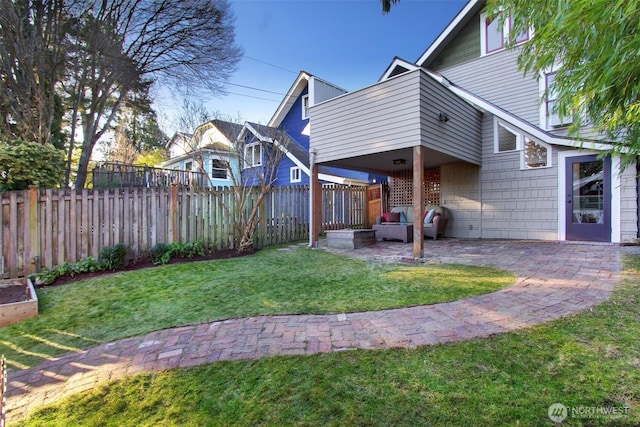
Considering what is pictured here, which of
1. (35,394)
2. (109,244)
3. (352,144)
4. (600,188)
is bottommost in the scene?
(35,394)

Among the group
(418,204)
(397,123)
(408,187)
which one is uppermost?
(397,123)

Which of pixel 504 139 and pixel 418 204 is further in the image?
pixel 504 139

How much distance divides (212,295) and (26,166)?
4.39m

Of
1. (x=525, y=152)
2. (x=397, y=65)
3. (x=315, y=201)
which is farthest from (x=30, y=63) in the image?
(x=525, y=152)

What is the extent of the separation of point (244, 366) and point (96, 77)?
14160mm

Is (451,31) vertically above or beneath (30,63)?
above

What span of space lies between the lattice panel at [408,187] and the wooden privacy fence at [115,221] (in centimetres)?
464

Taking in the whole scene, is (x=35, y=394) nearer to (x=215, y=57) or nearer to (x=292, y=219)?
(x=292, y=219)

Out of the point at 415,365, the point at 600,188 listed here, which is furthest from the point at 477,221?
the point at 415,365

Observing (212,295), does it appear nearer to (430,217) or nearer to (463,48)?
(430,217)

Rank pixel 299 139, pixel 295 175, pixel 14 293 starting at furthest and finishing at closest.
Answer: pixel 299 139 → pixel 295 175 → pixel 14 293

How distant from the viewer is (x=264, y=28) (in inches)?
505

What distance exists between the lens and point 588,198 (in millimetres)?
7289

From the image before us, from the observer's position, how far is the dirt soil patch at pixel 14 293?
3580 millimetres
